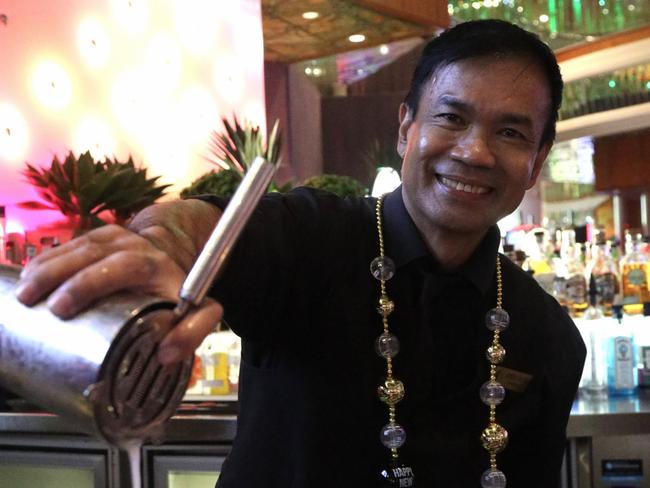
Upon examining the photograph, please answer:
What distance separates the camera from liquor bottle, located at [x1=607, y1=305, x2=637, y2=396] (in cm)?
272

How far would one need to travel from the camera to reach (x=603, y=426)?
243 cm

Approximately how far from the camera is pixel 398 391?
1321 millimetres

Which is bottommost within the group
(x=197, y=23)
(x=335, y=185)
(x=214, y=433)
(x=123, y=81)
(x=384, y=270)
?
(x=214, y=433)

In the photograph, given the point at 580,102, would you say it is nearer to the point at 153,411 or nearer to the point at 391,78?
the point at 391,78

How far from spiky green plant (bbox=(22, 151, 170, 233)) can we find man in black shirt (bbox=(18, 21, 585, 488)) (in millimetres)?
2104

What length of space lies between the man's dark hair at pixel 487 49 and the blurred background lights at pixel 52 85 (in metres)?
3.43

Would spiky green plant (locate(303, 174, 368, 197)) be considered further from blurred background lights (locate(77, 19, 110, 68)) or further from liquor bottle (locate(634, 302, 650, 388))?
blurred background lights (locate(77, 19, 110, 68))

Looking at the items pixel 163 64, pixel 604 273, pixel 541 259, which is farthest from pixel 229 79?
pixel 604 273

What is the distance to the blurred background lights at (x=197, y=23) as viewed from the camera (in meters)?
5.66

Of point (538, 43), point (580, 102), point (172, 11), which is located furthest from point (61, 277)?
point (580, 102)

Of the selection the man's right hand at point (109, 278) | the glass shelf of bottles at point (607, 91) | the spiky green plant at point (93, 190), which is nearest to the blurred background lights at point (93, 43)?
the spiky green plant at point (93, 190)

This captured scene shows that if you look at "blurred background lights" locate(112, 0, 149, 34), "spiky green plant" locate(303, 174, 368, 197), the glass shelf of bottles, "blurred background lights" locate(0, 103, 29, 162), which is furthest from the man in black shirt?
the glass shelf of bottles

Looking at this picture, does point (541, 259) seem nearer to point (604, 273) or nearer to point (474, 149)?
point (604, 273)

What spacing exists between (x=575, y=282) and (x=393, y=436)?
1.83m
